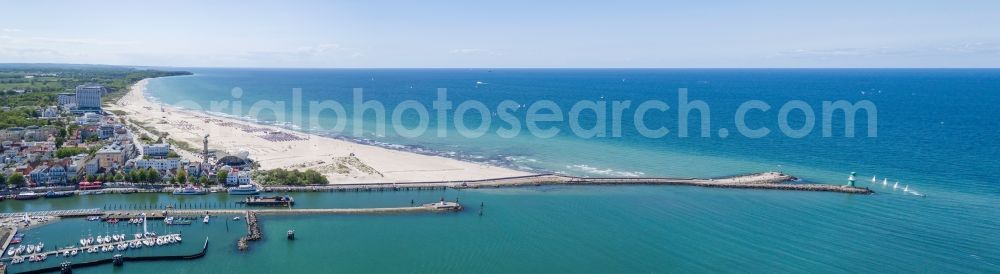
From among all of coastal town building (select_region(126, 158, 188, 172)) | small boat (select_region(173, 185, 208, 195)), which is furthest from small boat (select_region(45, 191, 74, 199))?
small boat (select_region(173, 185, 208, 195))

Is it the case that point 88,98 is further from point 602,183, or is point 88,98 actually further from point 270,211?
point 602,183

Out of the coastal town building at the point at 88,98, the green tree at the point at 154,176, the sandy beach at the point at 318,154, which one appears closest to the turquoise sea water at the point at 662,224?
the green tree at the point at 154,176

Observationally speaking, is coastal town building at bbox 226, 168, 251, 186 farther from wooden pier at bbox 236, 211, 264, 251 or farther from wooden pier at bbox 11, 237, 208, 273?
wooden pier at bbox 11, 237, 208, 273

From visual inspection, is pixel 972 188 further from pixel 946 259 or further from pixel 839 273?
pixel 839 273

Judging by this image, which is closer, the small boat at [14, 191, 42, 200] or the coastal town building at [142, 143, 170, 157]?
the small boat at [14, 191, 42, 200]

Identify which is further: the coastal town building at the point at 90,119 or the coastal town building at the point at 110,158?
the coastal town building at the point at 90,119

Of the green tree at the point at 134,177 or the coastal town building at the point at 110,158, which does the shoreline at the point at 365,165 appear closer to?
the coastal town building at the point at 110,158

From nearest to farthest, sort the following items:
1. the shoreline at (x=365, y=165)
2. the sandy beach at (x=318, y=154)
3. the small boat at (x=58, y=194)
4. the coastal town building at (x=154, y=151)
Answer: the small boat at (x=58, y=194)
the shoreline at (x=365, y=165)
the sandy beach at (x=318, y=154)
the coastal town building at (x=154, y=151)
